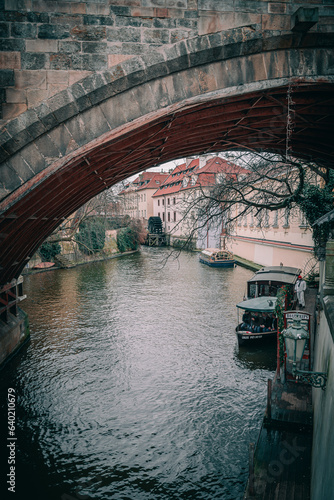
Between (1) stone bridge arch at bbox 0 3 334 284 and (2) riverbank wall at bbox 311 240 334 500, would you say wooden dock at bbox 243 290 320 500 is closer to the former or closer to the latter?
(2) riverbank wall at bbox 311 240 334 500

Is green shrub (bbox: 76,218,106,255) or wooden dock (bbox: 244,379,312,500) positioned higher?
green shrub (bbox: 76,218,106,255)

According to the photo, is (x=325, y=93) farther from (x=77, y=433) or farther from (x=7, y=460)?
(x=7, y=460)

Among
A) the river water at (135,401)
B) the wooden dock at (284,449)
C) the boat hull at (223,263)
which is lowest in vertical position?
the river water at (135,401)

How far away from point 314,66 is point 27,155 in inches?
157

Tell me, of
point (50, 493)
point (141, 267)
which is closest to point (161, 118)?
point (50, 493)

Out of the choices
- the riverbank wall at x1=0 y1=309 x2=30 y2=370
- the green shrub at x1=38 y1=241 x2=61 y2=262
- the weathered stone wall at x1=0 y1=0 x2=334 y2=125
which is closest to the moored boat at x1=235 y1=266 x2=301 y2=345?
the riverbank wall at x1=0 y1=309 x2=30 y2=370

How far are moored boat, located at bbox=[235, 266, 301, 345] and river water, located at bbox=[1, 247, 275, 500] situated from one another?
1.97 feet

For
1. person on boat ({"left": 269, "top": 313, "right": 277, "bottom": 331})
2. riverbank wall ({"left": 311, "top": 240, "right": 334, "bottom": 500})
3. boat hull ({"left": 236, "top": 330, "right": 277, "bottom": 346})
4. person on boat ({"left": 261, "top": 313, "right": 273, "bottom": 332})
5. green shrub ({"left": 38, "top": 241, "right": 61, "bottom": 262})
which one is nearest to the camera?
riverbank wall ({"left": 311, "top": 240, "right": 334, "bottom": 500})

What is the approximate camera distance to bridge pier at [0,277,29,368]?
42.1ft

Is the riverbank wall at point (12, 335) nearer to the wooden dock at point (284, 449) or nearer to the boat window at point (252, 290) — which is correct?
the wooden dock at point (284, 449)

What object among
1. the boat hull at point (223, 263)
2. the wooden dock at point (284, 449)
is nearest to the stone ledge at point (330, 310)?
the wooden dock at point (284, 449)

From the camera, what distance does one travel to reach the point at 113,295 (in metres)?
23.2

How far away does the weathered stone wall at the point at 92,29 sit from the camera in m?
4.74

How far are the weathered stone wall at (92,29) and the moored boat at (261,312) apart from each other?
8.65 meters
